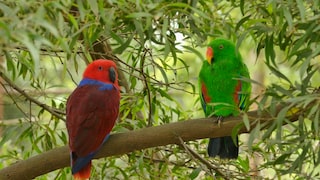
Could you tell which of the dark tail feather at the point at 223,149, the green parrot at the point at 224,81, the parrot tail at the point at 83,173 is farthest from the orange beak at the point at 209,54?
the parrot tail at the point at 83,173

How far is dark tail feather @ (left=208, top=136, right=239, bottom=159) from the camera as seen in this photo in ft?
8.10

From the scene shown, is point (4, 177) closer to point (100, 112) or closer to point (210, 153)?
point (100, 112)

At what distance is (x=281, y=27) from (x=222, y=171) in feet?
2.08

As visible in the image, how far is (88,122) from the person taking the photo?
2066 mm

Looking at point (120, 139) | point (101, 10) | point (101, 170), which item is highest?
point (101, 10)

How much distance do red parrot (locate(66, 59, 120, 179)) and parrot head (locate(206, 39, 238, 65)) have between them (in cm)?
49

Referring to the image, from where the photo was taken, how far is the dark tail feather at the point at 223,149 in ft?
8.10

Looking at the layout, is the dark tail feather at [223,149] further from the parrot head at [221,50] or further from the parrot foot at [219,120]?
the parrot foot at [219,120]

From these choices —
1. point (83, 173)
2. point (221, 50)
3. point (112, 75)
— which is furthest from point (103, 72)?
point (221, 50)

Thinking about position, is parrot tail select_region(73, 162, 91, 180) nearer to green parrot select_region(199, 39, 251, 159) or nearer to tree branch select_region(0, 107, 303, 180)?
tree branch select_region(0, 107, 303, 180)

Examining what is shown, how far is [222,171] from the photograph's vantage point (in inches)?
87.9

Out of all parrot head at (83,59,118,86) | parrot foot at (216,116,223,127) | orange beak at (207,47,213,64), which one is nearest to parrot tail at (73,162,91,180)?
parrot head at (83,59,118,86)

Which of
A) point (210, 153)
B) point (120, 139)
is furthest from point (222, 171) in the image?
point (120, 139)

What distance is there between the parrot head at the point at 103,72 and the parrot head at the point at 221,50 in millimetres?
401
